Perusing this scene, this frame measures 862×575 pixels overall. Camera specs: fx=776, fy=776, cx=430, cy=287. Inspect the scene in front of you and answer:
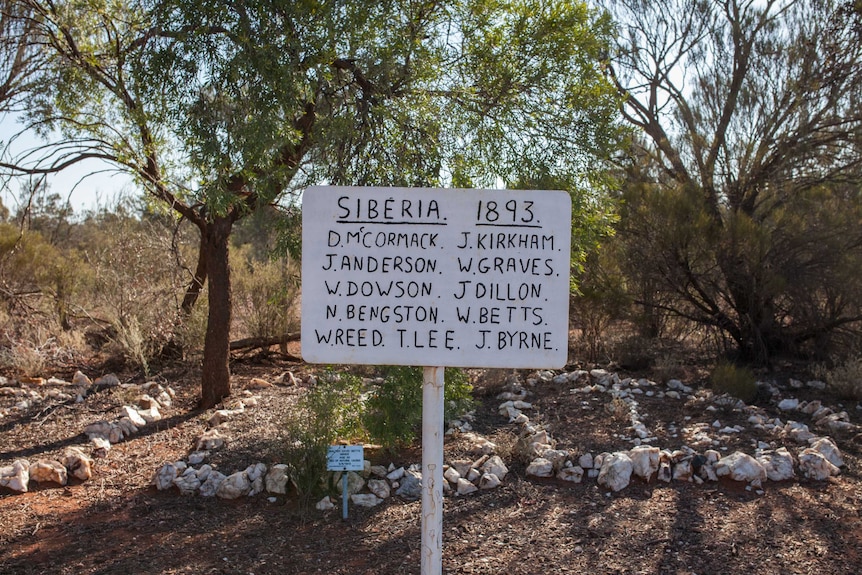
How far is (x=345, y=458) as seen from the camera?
14.8ft

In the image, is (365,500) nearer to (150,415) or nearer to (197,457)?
(197,457)

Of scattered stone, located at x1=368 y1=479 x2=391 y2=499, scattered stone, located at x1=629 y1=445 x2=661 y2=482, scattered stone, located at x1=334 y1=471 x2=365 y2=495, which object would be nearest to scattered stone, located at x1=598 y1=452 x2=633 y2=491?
scattered stone, located at x1=629 y1=445 x2=661 y2=482

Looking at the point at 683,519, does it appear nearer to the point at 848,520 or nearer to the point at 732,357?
the point at 848,520

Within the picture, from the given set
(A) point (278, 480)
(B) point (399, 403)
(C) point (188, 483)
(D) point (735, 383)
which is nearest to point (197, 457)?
(C) point (188, 483)

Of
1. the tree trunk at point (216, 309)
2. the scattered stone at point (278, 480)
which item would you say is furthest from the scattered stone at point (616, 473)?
the tree trunk at point (216, 309)

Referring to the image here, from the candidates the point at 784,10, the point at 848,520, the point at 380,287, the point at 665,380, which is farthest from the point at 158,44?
Result: the point at 784,10

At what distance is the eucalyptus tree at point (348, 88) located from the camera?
4.76 meters

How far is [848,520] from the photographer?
4.54 meters

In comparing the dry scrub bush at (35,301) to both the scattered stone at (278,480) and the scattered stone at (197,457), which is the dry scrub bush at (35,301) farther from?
the scattered stone at (278,480)

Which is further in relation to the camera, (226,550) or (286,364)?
(286,364)

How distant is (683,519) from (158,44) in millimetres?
4443

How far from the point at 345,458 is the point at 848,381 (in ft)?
18.2

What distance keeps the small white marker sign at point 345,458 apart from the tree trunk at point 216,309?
3015 mm

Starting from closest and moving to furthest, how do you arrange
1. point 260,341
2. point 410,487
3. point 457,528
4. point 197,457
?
point 457,528 → point 410,487 → point 197,457 → point 260,341
